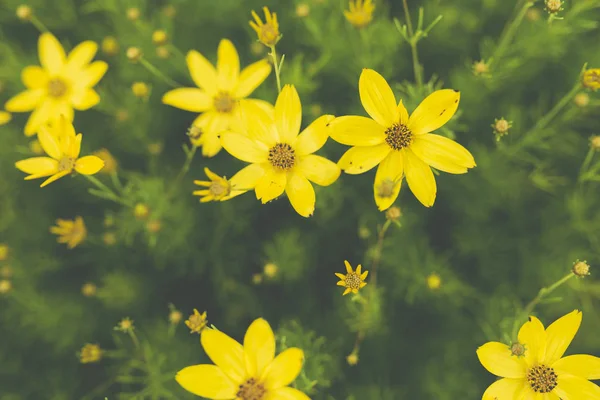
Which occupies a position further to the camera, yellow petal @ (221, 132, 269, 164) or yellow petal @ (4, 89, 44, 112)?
yellow petal @ (4, 89, 44, 112)

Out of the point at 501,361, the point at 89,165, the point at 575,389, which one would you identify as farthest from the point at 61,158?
the point at 575,389

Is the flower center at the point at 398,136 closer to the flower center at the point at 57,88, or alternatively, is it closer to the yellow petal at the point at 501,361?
the yellow petal at the point at 501,361

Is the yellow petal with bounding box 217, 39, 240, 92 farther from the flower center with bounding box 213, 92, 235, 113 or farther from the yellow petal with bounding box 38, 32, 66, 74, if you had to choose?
the yellow petal with bounding box 38, 32, 66, 74

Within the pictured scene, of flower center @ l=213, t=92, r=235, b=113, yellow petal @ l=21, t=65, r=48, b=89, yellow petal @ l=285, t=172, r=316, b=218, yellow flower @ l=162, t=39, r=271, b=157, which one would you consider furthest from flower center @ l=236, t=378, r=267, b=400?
yellow petal @ l=21, t=65, r=48, b=89

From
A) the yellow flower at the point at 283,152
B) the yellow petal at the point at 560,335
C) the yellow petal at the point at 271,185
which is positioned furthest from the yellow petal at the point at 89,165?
the yellow petal at the point at 560,335

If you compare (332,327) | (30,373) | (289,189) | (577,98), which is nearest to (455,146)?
(289,189)

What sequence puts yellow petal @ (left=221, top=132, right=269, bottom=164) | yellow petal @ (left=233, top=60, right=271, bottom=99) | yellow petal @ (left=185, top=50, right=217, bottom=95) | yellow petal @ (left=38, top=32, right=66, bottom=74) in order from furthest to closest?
yellow petal @ (left=38, top=32, right=66, bottom=74) < yellow petal @ (left=185, top=50, right=217, bottom=95) < yellow petal @ (left=233, top=60, right=271, bottom=99) < yellow petal @ (left=221, top=132, right=269, bottom=164)

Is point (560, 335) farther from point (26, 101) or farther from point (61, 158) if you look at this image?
point (26, 101)
